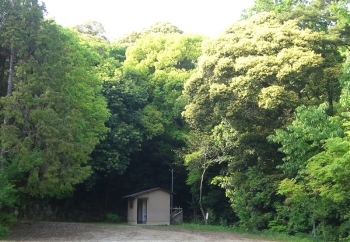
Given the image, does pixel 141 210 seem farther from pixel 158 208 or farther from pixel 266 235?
pixel 266 235

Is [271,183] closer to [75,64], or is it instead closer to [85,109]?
[85,109]

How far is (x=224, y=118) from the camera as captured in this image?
902 inches

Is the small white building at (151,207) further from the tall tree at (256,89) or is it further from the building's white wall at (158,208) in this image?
the tall tree at (256,89)

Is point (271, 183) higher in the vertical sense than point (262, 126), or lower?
lower

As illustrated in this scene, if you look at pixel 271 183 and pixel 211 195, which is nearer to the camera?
pixel 271 183

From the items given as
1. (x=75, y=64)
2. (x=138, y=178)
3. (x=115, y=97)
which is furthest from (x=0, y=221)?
(x=138, y=178)

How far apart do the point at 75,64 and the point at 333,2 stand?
13.7 m

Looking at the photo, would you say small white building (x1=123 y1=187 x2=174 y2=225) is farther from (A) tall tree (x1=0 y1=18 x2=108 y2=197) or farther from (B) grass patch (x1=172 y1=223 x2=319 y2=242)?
(A) tall tree (x1=0 y1=18 x2=108 y2=197)

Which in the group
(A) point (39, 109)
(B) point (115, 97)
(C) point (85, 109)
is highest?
(B) point (115, 97)

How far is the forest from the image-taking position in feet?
58.1

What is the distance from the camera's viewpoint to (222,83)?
74.0ft

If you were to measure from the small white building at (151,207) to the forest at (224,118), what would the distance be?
2.17m

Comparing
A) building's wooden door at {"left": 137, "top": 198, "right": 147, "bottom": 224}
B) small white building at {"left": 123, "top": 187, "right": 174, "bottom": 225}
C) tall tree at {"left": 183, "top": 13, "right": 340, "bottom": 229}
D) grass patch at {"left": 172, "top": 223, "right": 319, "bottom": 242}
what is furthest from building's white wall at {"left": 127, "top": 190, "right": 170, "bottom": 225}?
tall tree at {"left": 183, "top": 13, "right": 340, "bottom": 229}

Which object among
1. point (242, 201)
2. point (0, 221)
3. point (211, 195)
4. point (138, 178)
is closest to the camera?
point (0, 221)
